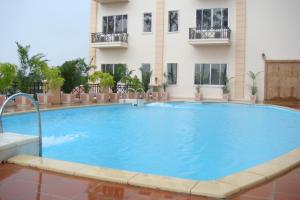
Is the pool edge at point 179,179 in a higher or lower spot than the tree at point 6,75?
lower

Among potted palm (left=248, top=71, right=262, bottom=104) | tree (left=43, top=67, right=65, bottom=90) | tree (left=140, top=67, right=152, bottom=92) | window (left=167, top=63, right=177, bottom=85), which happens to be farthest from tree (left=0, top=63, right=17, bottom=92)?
potted palm (left=248, top=71, right=262, bottom=104)

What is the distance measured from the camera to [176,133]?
7.96 metres

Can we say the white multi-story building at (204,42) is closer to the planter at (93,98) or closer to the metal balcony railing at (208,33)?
the metal balcony railing at (208,33)

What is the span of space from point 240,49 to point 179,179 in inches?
635

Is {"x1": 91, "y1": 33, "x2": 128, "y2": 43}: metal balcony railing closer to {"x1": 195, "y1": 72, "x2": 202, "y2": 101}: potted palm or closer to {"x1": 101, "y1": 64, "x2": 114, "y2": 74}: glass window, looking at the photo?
{"x1": 101, "y1": 64, "x2": 114, "y2": 74}: glass window

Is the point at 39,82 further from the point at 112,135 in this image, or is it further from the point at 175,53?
the point at 175,53

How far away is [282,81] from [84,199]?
16.9 meters

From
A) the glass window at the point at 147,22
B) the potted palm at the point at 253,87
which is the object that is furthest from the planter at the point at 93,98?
the potted palm at the point at 253,87

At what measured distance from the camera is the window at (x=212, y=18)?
18.8m

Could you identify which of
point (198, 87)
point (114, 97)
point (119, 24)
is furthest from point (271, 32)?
point (119, 24)

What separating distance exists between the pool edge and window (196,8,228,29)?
15839 millimetres

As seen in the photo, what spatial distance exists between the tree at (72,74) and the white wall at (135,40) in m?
6.61

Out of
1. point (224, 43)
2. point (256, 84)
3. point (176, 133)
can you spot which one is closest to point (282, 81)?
point (256, 84)

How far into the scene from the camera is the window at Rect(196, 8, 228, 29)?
741 inches
